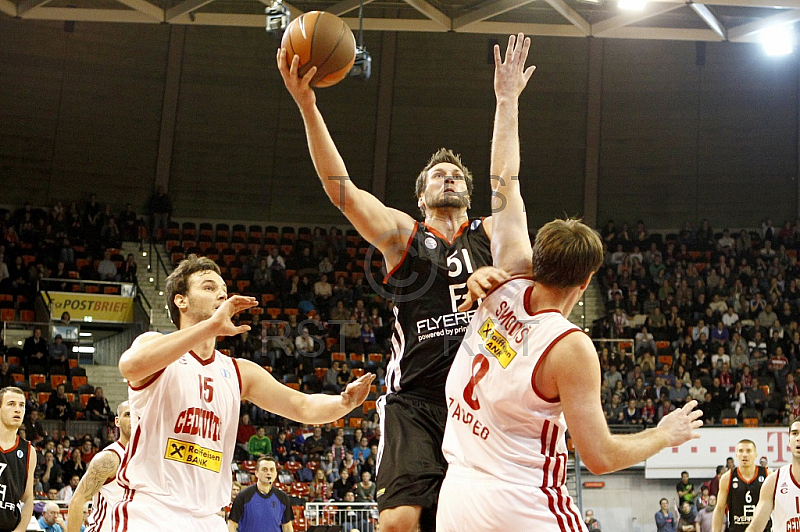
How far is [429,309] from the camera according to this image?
186 inches

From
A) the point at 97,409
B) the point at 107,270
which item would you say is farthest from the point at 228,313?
the point at 107,270

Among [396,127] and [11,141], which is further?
[396,127]

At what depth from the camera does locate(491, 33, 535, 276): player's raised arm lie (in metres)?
3.76

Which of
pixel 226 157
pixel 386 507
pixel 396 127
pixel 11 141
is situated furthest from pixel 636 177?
pixel 386 507

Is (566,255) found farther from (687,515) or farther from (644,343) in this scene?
(644,343)

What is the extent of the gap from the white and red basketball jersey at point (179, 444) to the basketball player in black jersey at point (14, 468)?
159 inches

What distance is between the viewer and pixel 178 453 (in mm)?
4293

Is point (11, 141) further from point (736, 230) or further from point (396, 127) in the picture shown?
point (736, 230)

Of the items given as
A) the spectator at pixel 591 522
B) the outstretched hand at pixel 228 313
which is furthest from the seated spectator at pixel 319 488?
the outstretched hand at pixel 228 313

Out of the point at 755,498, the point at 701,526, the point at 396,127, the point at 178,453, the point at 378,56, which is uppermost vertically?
the point at 378,56

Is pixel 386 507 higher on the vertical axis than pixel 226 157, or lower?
lower

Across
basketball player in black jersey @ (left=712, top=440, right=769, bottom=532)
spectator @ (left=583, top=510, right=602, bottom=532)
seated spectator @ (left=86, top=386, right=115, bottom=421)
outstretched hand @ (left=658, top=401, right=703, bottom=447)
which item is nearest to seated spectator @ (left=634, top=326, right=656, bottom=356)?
spectator @ (left=583, top=510, right=602, bottom=532)

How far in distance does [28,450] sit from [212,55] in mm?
19684

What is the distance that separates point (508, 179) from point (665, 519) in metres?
14.5
